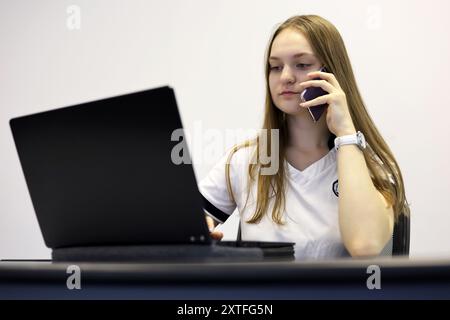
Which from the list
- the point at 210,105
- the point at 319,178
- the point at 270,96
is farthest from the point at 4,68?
the point at 319,178

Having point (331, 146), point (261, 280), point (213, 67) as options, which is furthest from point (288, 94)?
point (213, 67)

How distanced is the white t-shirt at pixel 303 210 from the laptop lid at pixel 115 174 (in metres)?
0.64

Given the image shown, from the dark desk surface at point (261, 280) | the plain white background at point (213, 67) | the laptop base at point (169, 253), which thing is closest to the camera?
the dark desk surface at point (261, 280)

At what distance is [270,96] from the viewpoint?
5.00 feet

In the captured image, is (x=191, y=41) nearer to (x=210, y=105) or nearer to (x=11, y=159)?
(x=210, y=105)

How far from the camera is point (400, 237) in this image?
4.49 ft

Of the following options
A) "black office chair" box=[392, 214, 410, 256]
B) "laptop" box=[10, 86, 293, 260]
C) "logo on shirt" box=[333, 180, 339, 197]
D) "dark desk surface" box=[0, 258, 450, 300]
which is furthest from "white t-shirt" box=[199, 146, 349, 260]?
"dark desk surface" box=[0, 258, 450, 300]

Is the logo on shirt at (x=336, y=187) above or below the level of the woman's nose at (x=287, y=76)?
below

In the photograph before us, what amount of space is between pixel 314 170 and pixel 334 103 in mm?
198

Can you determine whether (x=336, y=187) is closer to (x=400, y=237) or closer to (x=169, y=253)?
(x=400, y=237)

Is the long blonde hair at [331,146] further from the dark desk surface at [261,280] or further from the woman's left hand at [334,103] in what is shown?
the dark desk surface at [261,280]

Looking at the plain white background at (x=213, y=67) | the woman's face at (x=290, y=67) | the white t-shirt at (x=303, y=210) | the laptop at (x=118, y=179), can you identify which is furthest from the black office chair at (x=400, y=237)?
the plain white background at (x=213, y=67)

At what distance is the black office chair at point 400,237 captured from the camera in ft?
4.47
